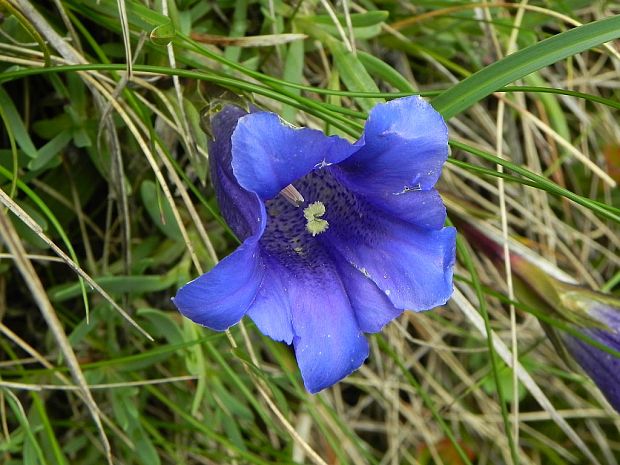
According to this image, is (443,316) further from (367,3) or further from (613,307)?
(367,3)

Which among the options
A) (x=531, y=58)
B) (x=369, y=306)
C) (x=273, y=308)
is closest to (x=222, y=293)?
(x=273, y=308)

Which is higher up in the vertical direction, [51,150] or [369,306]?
[51,150]

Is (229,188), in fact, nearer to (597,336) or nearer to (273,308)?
(273,308)

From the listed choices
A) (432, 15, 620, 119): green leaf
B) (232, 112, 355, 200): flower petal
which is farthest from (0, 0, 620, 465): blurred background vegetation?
(232, 112, 355, 200): flower petal

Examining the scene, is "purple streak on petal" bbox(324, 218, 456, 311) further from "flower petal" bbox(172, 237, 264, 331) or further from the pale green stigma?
"flower petal" bbox(172, 237, 264, 331)

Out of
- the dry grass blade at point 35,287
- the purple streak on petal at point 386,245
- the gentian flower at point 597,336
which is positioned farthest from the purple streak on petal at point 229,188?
the gentian flower at point 597,336
